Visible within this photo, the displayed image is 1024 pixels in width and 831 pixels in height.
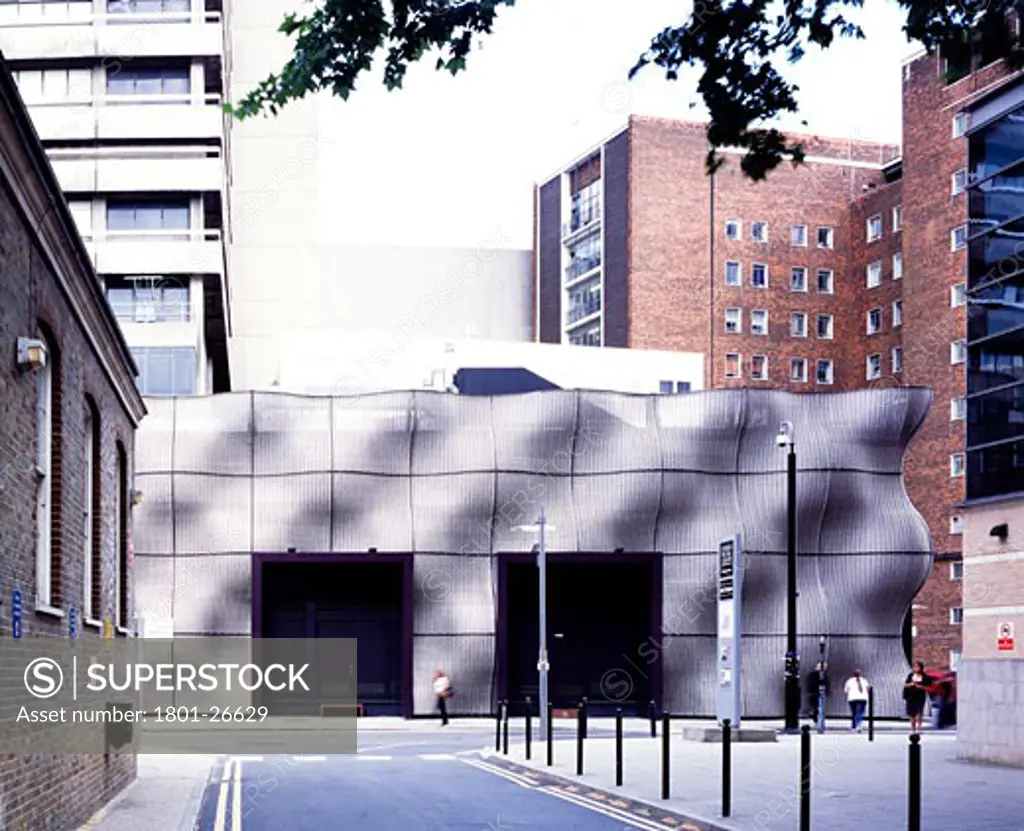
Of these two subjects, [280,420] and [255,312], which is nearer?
[280,420]

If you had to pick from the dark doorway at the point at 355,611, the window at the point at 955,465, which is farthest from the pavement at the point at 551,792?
the window at the point at 955,465

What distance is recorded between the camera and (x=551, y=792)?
21797 millimetres

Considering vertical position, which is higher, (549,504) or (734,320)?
(734,320)

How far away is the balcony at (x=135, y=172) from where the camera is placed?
5969 cm

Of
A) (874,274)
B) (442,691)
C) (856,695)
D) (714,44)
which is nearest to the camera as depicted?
(714,44)

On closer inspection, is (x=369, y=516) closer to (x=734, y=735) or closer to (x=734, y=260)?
(x=734, y=735)

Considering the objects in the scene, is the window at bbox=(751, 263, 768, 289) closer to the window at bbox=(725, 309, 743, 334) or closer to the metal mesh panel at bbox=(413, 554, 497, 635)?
the window at bbox=(725, 309, 743, 334)

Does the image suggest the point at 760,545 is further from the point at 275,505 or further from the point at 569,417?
the point at 275,505

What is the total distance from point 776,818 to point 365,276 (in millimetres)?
85492

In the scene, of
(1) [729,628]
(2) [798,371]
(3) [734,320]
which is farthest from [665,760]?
(2) [798,371]

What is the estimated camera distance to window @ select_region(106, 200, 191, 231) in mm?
60500

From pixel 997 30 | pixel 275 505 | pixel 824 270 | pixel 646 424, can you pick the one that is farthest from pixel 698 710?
pixel 824 270

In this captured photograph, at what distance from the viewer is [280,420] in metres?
50.1

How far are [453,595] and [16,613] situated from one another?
37577mm
